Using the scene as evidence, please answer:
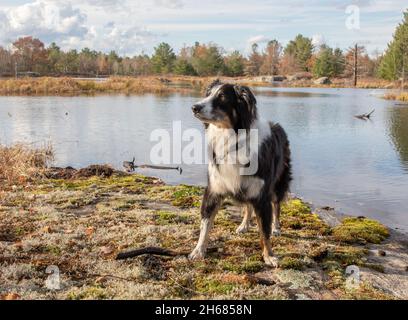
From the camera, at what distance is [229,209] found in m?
8.12

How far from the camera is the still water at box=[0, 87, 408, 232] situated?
408 inches

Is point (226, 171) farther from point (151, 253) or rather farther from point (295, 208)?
point (295, 208)

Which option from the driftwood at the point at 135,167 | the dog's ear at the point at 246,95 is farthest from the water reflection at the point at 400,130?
the dog's ear at the point at 246,95

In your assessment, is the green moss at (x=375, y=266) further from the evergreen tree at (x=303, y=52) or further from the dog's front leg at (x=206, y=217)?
the evergreen tree at (x=303, y=52)

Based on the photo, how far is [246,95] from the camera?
5.12 m

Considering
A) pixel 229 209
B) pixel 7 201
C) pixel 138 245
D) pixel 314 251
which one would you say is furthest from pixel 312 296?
pixel 7 201

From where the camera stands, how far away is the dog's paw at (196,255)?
545 cm

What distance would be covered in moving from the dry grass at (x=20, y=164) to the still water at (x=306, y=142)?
3.93ft

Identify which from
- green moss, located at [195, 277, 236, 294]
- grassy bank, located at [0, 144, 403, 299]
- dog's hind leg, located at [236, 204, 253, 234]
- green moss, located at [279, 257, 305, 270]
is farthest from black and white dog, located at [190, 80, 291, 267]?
dog's hind leg, located at [236, 204, 253, 234]

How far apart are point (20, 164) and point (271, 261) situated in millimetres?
7645

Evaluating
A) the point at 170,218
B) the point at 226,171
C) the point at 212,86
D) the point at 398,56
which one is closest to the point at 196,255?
the point at 226,171

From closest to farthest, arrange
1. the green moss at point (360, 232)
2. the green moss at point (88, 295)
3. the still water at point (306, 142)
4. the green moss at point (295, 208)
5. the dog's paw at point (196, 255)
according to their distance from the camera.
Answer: the green moss at point (88, 295) → the dog's paw at point (196, 255) → the green moss at point (360, 232) → the green moss at point (295, 208) → the still water at point (306, 142)

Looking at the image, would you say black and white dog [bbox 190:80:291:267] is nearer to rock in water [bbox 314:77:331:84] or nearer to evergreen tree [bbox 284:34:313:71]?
rock in water [bbox 314:77:331:84]

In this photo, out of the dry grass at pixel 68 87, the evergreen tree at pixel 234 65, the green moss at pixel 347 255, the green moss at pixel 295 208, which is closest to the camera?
the green moss at pixel 347 255
